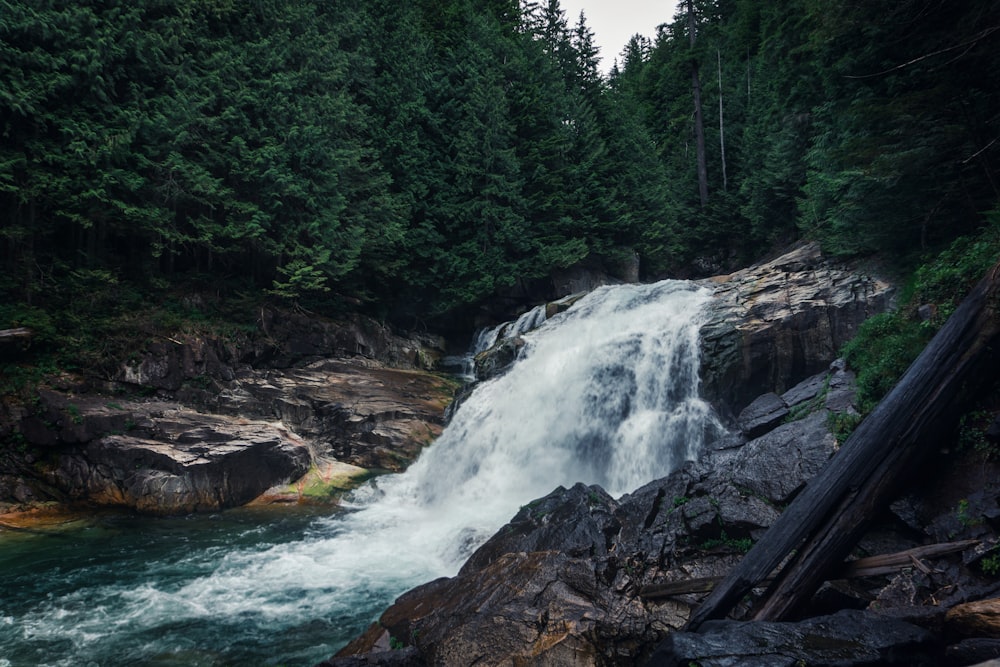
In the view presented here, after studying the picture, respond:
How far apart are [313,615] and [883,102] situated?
1256cm

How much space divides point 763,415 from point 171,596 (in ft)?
36.8

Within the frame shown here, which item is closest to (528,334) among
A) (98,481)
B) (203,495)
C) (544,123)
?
(203,495)

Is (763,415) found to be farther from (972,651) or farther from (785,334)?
(972,651)

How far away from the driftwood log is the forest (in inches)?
106

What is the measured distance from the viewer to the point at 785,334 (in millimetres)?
11570

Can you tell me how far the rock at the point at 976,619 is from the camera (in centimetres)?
327

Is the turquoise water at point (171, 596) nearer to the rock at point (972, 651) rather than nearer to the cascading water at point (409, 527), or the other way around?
the cascading water at point (409, 527)

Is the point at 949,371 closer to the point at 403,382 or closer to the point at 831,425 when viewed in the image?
the point at 831,425

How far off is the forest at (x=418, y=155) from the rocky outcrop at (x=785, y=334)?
1.06m

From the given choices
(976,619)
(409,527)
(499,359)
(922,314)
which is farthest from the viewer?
(499,359)

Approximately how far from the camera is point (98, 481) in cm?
1098

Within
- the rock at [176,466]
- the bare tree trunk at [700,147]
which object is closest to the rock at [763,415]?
the rock at [176,466]

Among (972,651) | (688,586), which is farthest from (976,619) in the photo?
(688,586)

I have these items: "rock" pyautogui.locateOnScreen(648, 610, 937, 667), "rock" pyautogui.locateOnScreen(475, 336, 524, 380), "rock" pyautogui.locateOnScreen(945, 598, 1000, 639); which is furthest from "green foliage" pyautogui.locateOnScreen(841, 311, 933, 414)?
"rock" pyautogui.locateOnScreen(475, 336, 524, 380)
